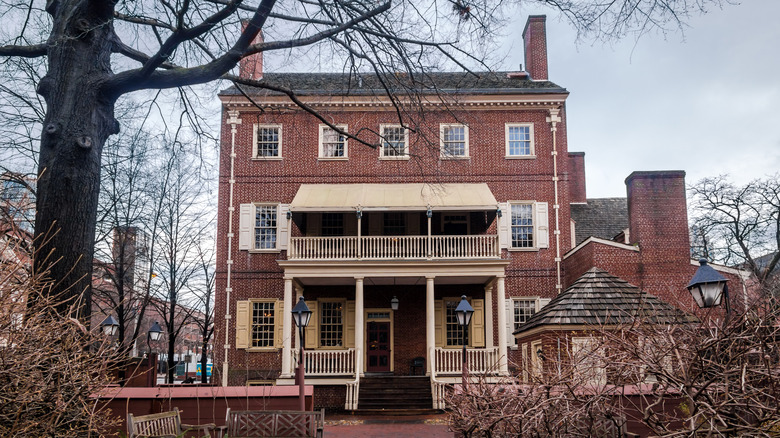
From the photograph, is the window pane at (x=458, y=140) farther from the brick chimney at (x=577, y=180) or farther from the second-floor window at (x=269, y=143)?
the brick chimney at (x=577, y=180)

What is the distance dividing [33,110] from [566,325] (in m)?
15.6

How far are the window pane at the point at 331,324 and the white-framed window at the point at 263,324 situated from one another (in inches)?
67.2

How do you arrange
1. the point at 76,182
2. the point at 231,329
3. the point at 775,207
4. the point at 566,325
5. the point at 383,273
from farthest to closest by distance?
the point at 775,207
the point at 231,329
the point at 383,273
the point at 566,325
the point at 76,182

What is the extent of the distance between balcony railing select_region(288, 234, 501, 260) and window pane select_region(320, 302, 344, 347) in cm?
246

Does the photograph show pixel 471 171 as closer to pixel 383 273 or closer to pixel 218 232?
pixel 383 273

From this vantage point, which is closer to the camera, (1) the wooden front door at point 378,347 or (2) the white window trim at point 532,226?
(1) the wooden front door at point 378,347

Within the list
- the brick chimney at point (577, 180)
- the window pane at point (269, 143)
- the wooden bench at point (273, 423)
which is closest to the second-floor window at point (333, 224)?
the window pane at point (269, 143)

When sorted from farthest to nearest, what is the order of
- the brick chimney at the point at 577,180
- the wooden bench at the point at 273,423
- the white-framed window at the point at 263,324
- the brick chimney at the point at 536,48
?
the brick chimney at the point at 577,180 → the brick chimney at the point at 536,48 → the white-framed window at the point at 263,324 → the wooden bench at the point at 273,423

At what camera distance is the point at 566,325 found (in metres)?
17.0

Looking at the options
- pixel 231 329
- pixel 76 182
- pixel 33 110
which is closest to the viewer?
pixel 76 182

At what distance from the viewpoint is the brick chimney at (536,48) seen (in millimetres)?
26250

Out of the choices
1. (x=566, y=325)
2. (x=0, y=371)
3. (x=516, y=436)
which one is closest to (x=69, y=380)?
(x=0, y=371)

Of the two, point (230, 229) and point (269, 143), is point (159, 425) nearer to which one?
point (230, 229)

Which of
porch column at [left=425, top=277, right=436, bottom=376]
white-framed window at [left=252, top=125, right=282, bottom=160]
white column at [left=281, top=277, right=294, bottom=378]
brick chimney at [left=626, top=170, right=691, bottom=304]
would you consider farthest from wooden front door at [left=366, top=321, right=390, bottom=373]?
brick chimney at [left=626, top=170, right=691, bottom=304]
